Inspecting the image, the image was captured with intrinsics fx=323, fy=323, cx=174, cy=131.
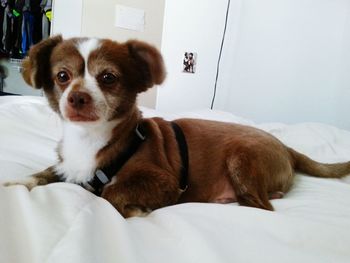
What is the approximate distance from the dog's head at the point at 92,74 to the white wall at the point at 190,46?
86.4 inches

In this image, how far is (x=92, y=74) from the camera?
3.20ft

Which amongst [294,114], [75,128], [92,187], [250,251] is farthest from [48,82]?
[294,114]

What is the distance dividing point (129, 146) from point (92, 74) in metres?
0.25

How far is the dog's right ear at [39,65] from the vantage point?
101 centimetres

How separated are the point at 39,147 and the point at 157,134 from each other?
56cm

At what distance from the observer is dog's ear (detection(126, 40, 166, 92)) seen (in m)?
1.04

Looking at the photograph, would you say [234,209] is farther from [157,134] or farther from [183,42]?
Answer: [183,42]

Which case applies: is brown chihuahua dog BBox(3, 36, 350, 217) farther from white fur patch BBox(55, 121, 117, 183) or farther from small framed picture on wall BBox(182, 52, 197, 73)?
small framed picture on wall BBox(182, 52, 197, 73)

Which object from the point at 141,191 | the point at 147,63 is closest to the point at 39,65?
the point at 147,63

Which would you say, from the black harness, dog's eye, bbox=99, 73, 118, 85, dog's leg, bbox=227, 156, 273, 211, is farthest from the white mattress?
dog's eye, bbox=99, 73, 118, 85

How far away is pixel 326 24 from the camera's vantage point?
2676 mm

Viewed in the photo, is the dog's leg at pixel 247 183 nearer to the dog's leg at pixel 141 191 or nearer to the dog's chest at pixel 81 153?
the dog's leg at pixel 141 191

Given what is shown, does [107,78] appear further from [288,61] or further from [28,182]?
[288,61]

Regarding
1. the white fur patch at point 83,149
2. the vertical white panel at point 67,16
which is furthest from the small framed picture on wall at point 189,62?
the white fur patch at point 83,149
